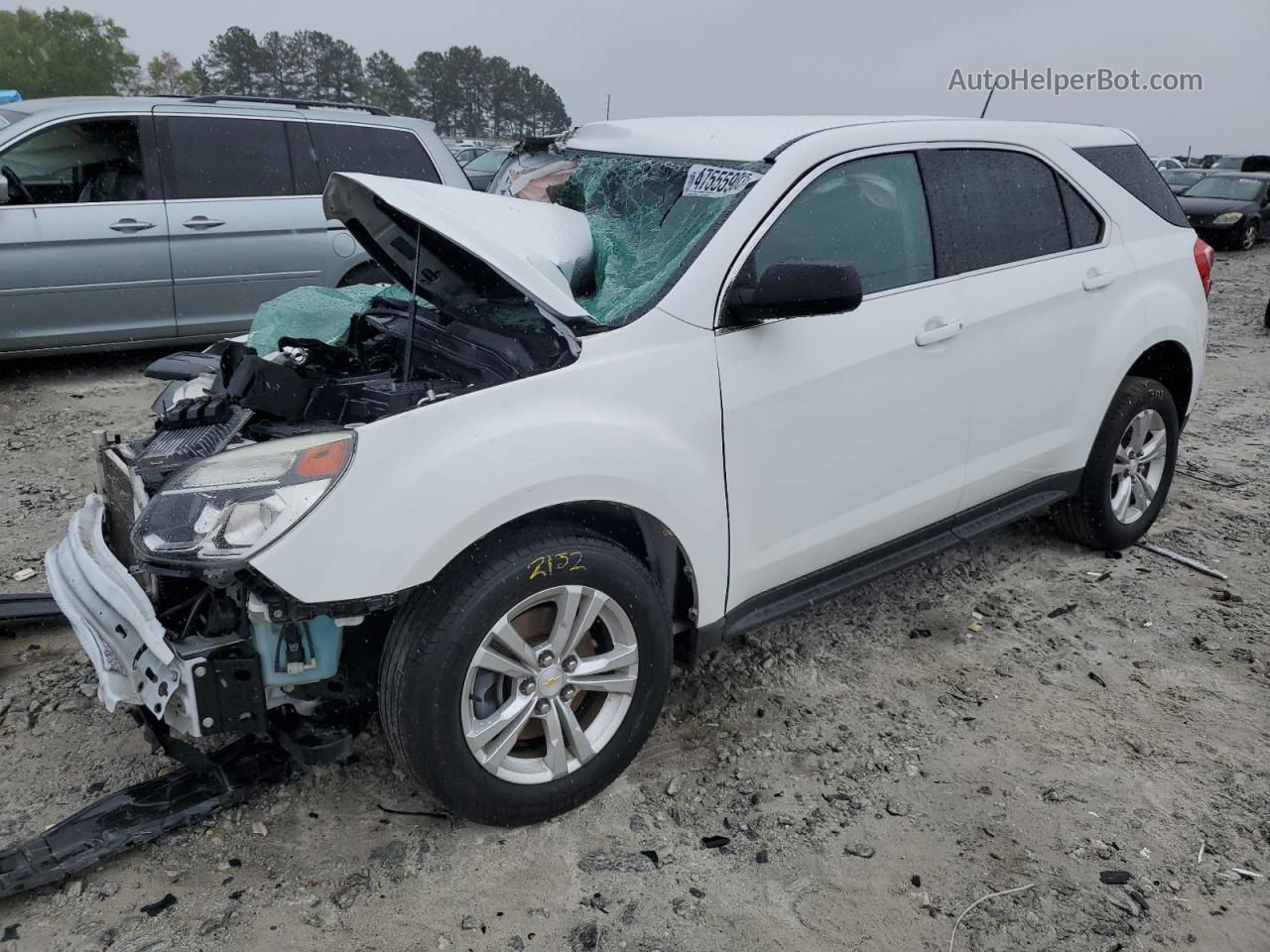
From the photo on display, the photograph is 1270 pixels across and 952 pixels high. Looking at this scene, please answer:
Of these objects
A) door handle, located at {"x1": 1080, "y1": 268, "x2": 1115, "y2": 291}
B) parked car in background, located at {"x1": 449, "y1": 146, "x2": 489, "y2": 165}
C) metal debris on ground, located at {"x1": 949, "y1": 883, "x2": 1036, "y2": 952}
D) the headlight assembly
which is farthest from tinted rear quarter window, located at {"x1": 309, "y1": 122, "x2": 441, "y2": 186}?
parked car in background, located at {"x1": 449, "y1": 146, "x2": 489, "y2": 165}

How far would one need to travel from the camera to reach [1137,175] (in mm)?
4043

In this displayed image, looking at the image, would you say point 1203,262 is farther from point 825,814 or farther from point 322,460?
point 322,460

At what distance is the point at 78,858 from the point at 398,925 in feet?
2.68

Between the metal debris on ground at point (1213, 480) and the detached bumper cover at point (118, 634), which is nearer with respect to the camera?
the detached bumper cover at point (118, 634)

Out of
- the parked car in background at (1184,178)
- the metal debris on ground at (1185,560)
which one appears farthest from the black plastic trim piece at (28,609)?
the parked car in background at (1184,178)

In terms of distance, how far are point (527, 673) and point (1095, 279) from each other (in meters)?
2.68

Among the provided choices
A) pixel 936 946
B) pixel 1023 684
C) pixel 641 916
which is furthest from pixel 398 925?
pixel 1023 684

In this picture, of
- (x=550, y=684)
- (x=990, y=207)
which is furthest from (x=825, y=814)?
(x=990, y=207)

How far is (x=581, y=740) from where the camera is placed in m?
2.61

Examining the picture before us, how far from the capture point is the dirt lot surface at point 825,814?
2324mm

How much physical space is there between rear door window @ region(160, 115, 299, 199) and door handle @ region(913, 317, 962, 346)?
538 cm

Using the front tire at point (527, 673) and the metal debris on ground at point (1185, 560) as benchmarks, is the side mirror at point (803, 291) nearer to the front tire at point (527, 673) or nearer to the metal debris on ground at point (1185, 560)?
the front tire at point (527, 673)

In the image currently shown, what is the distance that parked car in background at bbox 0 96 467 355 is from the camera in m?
6.17

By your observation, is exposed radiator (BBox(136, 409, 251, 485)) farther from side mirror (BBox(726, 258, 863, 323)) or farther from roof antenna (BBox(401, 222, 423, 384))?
side mirror (BBox(726, 258, 863, 323))
